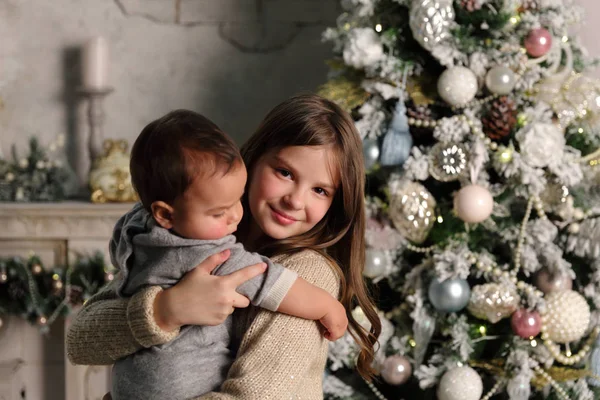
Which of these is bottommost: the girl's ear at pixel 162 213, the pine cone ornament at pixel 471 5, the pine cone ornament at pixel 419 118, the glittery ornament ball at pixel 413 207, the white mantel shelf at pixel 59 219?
the white mantel shelf at pixel 59 219

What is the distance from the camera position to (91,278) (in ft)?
9.33

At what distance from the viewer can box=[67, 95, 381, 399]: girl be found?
1226mm

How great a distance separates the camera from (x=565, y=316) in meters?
2.14

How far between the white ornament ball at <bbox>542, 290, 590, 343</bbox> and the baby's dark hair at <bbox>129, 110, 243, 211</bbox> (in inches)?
51.0

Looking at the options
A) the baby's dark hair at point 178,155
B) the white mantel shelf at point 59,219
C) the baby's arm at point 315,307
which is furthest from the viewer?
the white mantel shelf at point 59,219

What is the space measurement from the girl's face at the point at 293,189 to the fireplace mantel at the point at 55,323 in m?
1.48

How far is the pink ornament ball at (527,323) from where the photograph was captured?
2.14 meters

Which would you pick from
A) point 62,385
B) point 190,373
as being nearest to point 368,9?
point 190,373

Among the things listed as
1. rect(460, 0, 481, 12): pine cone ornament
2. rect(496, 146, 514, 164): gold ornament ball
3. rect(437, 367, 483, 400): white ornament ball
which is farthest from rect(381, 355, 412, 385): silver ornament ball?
rect(460, 0, 481, 12): pine cone ornament

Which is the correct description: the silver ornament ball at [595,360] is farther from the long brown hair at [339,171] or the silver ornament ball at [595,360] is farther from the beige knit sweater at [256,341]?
the beige knit sweater at [256,341]

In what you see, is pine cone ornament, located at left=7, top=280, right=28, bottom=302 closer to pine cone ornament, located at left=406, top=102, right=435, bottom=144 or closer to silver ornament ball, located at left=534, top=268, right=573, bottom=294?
pine cone ornament, located at left=406, top=102, right=435, bottom=144

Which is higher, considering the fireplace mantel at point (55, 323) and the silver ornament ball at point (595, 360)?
the silver ornament ball at point (595, 360)

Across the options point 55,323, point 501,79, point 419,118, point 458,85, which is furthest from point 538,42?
point 55,323

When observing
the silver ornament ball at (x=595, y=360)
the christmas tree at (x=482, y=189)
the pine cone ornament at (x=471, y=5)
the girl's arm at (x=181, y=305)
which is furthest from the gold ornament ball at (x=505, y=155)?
the girl's arm at (x=181, y=305)
